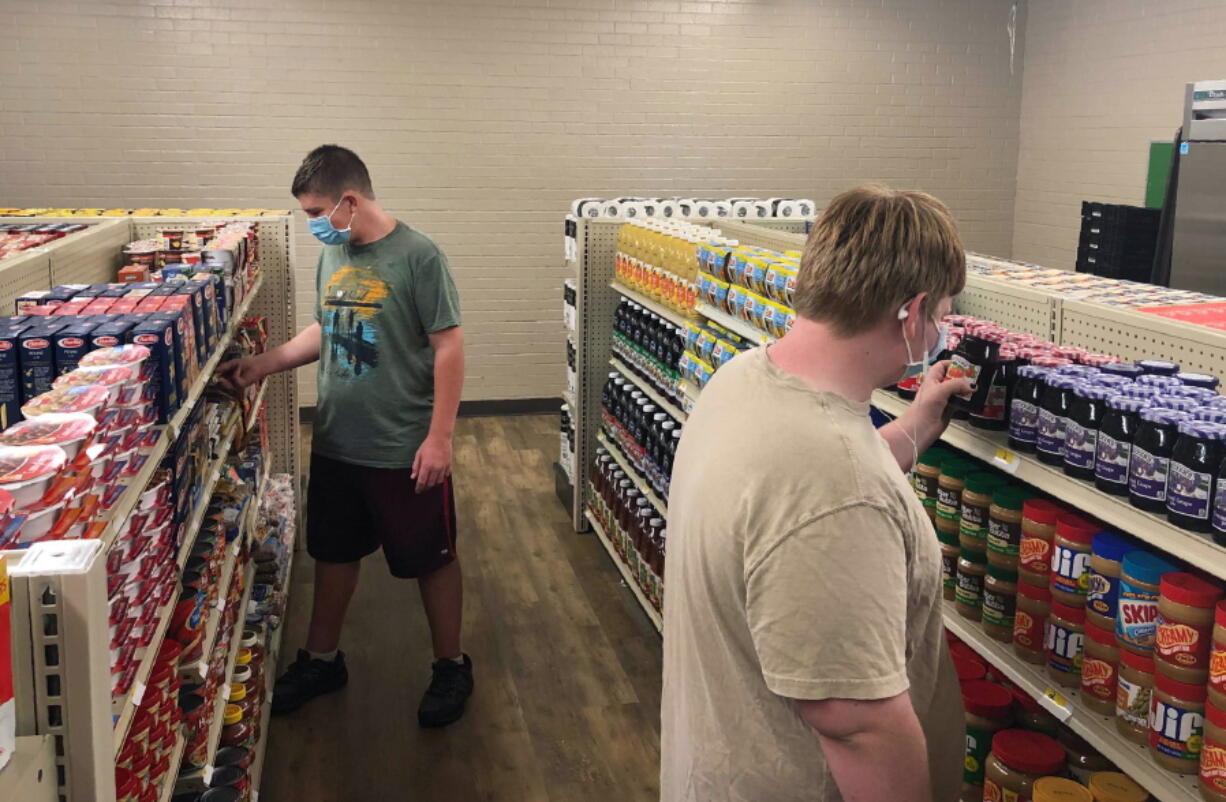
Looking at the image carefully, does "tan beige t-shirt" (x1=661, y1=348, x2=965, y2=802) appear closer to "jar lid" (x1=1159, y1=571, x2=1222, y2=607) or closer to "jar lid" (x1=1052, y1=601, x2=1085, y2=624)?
"jar lid" (x1=1159, y1=571, x2=1222, y2=607)

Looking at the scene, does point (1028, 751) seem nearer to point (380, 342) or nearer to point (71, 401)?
point (71, 401)

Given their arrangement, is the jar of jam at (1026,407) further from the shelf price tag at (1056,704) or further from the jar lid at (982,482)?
the shelf price tag at (1056,704)

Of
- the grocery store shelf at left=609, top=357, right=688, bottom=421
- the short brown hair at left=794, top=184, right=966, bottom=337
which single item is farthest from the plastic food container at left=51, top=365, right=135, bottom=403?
the grocery store shelf at left=609, top=357, right=688, bottom=421

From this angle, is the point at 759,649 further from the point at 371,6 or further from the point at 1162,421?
the point at 371,6

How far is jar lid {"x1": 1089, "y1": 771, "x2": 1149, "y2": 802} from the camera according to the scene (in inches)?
88.8

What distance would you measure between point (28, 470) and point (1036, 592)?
1903 millimetres

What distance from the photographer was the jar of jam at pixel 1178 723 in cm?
199

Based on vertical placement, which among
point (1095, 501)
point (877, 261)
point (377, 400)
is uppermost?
point (877, 261)

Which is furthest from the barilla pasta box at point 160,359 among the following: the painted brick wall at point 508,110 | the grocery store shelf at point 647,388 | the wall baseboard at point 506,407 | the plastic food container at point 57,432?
the wall baseboard at point 506,407

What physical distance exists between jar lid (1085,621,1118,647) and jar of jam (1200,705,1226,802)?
0.28m

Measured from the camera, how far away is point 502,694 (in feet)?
15.1

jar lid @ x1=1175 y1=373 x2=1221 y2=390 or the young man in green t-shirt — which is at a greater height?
jar lid @ x1=1175 y1=373 x2=1221 y2=390

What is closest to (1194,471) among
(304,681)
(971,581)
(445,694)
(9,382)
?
(971,581)

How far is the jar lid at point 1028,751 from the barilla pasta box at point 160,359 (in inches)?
78.6
